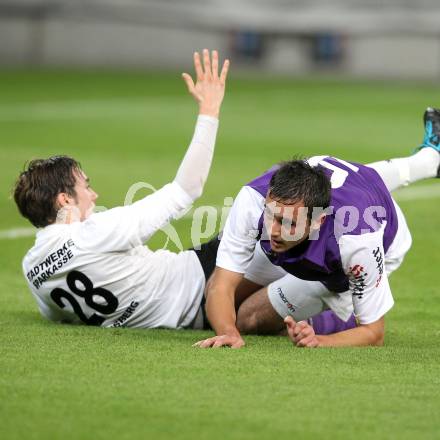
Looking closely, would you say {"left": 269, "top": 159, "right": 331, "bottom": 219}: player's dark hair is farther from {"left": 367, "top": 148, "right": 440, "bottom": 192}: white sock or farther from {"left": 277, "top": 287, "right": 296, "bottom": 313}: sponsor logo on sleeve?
{"left": 367, "top": 148, "right": 440, "bottom": 192}: white sock

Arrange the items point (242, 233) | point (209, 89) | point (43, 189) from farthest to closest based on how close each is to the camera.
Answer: point (43, 189) → point (209, 89) → point (242, 233)

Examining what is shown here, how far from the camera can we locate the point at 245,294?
22.2ft

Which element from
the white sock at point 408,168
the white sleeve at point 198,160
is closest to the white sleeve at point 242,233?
the white sleeve at point 198,160

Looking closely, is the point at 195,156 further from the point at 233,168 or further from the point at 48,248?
the point at 233,168

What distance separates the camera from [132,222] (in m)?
6.20

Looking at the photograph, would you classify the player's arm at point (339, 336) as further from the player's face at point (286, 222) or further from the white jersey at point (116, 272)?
the white jersey at point (116, 272)

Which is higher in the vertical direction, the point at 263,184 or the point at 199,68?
the point at 199,68

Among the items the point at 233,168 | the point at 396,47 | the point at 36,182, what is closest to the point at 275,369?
the point at 36,182

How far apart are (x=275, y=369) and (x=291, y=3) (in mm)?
25275

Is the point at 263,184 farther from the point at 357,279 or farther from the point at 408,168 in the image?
the point at 408,168

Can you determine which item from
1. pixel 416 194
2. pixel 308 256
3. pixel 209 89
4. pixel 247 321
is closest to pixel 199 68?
pixel 209 89

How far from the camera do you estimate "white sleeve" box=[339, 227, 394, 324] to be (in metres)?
5.86

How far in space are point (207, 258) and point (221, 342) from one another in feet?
3.41

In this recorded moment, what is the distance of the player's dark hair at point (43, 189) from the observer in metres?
6.48
